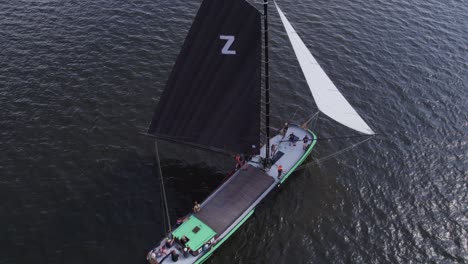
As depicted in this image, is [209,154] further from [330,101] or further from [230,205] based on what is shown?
[330,101]

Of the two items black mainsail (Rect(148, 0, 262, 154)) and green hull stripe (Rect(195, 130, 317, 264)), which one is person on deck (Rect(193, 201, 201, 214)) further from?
black mainsail (Rect(148, 0, 262, 154))

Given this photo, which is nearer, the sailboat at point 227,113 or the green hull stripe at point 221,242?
the sailboat at point 227,113

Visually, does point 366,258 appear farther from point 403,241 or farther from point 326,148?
point 326,148

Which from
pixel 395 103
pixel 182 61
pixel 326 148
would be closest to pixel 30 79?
pixel 182 61

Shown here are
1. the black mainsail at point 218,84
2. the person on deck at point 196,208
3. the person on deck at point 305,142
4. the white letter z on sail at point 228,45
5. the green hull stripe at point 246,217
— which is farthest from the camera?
the person on deck at point 305,142

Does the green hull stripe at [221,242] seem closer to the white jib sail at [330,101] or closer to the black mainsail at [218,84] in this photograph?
the black mainsail at [218,84]

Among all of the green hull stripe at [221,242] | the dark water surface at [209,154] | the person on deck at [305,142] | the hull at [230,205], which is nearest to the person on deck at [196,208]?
the hull at [230,205]

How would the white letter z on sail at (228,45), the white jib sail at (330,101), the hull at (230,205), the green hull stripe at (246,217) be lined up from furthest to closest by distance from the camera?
1. the white jib sail at (330,101)
2. the green hull stripe at (246,217)
3. the hull at (230,205)
4. the white letter z on sail at (228,45)
